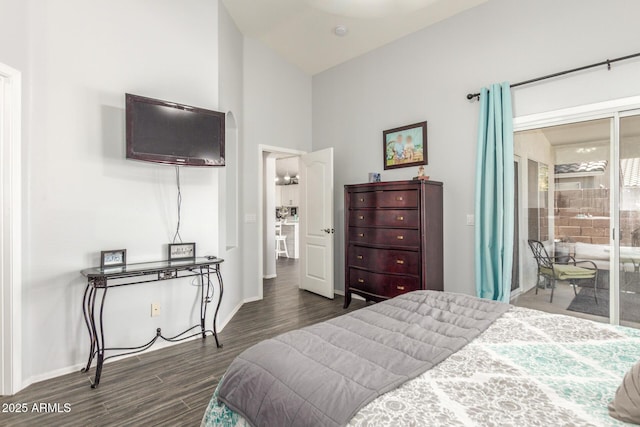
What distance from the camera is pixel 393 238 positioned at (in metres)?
3.51

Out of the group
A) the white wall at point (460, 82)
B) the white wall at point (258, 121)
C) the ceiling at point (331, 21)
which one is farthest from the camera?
the white wall at point (258, 121)

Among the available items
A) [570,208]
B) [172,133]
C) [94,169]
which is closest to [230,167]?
[172,133]

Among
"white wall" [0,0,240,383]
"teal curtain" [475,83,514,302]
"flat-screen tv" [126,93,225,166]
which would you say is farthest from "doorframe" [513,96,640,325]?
"white wall" [0,0,240,383]

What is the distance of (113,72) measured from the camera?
2.70m

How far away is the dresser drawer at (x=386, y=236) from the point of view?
11.0 ft

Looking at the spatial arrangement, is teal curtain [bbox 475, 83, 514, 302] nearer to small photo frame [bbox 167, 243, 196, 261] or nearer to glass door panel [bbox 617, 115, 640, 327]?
glass door panel [bbox 617, 115, 640, 327]

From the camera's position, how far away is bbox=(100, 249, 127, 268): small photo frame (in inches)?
102

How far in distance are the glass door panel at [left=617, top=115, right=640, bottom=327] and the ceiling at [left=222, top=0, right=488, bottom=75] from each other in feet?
6.23

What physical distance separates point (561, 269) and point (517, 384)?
102 inches

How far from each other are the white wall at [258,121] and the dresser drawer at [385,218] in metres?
1.38

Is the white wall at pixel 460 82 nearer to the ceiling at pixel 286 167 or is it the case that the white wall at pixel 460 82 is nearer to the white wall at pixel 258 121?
the white wall at pixel 258 121

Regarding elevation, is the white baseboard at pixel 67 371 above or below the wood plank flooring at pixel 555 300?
below

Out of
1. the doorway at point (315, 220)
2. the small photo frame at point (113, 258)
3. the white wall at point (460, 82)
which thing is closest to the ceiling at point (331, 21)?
the white wall at point (460, 82)

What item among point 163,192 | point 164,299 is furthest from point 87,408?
point 163,192
